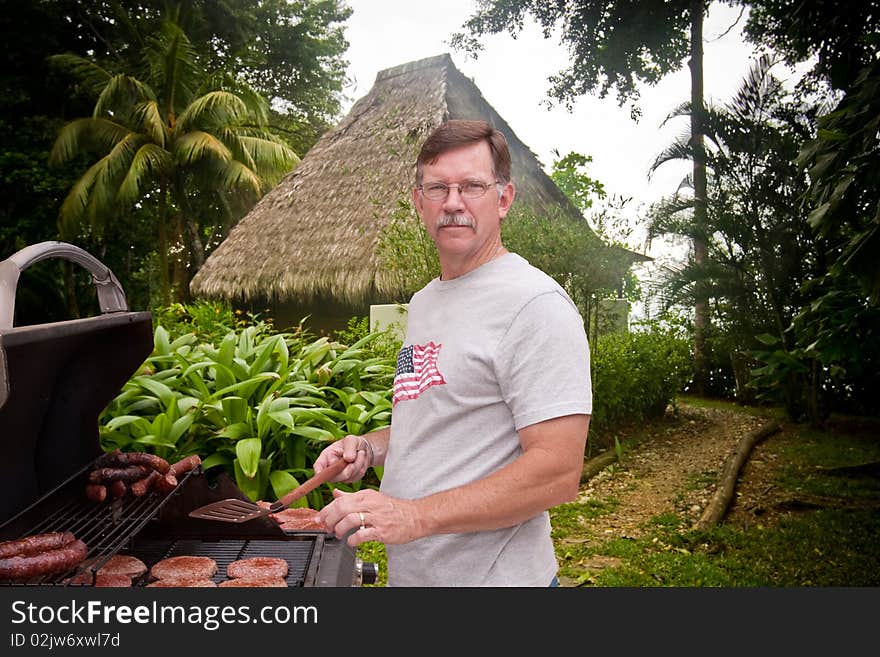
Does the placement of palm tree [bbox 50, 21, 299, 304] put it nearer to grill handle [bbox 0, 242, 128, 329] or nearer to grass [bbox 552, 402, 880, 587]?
grass [bbox 552, 402, 880, 587]

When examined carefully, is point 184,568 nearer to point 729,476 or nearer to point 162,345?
point 162,345

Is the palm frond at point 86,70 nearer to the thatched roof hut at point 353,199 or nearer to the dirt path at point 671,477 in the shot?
the thatched roof hut at point 353,199

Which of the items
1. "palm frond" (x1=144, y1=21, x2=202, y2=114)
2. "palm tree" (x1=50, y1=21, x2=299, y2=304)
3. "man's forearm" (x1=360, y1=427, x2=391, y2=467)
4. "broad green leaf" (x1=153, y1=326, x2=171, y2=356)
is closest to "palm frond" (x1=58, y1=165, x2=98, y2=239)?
"palm tree" (x1=50, y1=21, x2=299, y2=304)

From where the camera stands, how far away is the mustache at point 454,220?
3.97 ft

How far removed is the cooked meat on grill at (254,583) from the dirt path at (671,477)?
9.74 ft

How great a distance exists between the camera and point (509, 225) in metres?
5.04

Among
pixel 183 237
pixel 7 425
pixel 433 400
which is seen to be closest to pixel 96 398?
pixel 7 425

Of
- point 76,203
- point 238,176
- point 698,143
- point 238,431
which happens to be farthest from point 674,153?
point 76,203

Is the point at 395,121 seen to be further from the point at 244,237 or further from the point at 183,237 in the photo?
the point at 183,237

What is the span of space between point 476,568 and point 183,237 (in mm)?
13293

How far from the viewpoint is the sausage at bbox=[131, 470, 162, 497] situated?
64.1 inches

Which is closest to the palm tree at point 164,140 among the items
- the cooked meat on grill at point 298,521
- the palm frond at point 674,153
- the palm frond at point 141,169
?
the palm frond at point 141,169

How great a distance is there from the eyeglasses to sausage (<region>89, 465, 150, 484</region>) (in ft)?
3.31

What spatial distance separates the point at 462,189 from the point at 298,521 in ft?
3.32
